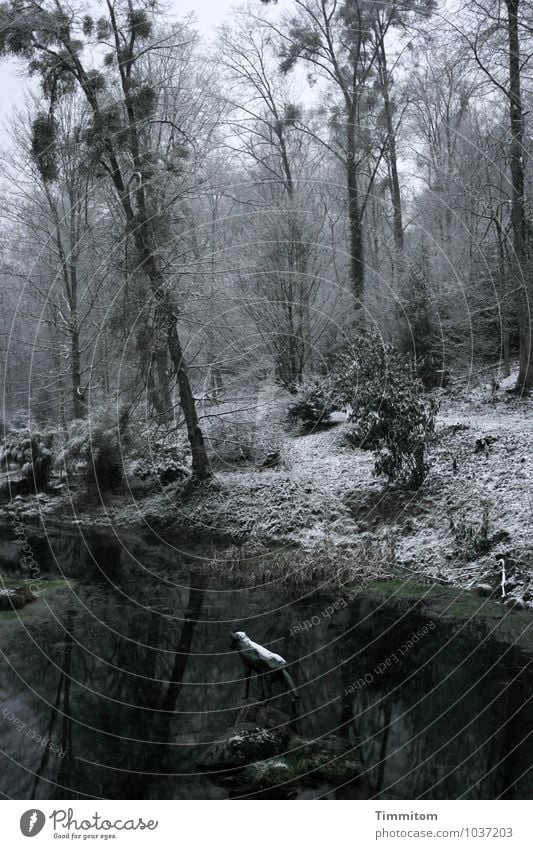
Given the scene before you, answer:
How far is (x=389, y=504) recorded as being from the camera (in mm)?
12453

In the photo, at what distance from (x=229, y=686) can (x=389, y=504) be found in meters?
5.62

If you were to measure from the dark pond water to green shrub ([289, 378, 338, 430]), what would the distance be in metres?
6.07

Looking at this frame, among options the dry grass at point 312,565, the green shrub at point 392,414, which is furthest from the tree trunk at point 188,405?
the green shrub at point 392,414

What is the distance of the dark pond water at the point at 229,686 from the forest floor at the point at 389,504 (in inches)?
40.4

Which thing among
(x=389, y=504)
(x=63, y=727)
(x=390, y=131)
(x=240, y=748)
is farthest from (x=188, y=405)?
(x=390, y=131)

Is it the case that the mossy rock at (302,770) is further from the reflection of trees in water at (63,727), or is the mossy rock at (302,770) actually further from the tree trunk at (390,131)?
the tree trunk at (390,131)

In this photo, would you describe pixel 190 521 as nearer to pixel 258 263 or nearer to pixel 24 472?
pixel 24 472

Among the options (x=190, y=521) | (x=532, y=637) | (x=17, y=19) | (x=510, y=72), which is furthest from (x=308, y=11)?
(x=532, y=637)

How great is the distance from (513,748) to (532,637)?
2.43m

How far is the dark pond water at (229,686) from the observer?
19.4ft

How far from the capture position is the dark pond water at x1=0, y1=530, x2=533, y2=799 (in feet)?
19.4

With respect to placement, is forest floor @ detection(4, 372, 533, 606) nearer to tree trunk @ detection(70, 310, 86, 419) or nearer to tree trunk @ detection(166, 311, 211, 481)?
tree trunk @ detection(166, 311, 211, 481)

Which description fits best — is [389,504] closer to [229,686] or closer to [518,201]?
[229,686]
